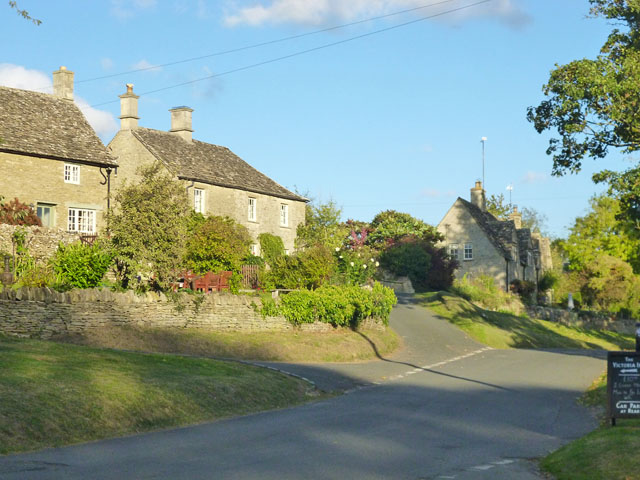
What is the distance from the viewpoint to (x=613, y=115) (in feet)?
94.2

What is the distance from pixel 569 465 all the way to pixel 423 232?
65.5 meters

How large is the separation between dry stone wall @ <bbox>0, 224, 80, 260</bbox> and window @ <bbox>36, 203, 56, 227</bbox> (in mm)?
6541

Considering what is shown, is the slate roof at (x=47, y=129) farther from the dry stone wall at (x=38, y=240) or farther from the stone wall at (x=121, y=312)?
the stone wall at (x=121, y=312)

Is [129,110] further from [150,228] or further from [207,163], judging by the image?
[150,228]

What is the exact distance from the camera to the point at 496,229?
77438mm

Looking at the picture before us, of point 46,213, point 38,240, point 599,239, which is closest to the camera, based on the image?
point 38,240

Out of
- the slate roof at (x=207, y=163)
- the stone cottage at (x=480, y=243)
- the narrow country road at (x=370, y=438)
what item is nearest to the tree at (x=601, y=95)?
the narrow country road at (x=370, y=438)

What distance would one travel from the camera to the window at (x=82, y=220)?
42.1 m

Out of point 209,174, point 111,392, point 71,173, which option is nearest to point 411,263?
point 209,174

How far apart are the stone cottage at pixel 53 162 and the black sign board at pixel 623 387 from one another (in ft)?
103

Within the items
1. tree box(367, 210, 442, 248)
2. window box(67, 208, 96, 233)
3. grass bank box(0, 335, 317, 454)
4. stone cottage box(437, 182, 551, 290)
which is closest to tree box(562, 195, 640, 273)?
stone cottage box(437, 182, 551, 290)

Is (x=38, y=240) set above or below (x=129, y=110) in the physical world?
below

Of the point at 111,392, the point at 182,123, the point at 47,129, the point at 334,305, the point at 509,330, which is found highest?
the point at 182,123

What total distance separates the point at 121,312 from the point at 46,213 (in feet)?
52.6
